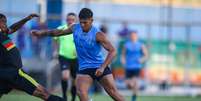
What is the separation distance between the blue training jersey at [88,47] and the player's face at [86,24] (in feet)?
0.25

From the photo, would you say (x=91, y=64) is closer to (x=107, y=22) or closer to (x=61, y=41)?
(x=61, y=41)

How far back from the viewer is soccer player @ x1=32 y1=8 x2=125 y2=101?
13789 millimetres

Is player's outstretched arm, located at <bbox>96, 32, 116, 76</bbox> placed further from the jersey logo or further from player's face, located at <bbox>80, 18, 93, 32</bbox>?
the jersey logo

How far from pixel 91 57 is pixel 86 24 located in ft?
2.08

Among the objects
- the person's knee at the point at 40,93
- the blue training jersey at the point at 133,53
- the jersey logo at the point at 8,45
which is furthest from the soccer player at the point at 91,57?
the blue training jersey at the point at 133,53

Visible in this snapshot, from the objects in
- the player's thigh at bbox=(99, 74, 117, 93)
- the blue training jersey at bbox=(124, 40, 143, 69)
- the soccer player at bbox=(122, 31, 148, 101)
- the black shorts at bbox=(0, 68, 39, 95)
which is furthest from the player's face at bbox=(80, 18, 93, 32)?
the blue training jersey at bbox=(124, 40, 143, 69)

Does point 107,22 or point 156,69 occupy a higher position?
point 107,22

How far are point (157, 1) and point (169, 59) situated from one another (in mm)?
2181

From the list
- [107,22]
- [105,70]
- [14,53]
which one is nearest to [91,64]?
[105,70]

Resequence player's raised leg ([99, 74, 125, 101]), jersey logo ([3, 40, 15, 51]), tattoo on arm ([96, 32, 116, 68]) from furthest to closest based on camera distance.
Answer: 1. player's raised leg ([99, 74, 125, 101])
2. tattoo on arm ([96, 32, 116, 68])
3. jersey logo ([3, 40, 15, 51])

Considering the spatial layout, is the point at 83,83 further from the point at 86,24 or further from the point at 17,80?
the point at 17,80

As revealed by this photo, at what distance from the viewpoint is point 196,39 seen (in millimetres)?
27875

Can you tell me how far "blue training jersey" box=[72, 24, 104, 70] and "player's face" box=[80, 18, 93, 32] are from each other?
0.07 m

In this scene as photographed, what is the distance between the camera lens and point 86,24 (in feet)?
45.1
